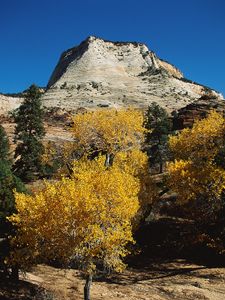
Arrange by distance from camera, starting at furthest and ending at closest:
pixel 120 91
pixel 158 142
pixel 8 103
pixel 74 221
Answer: pixel 120 91 → pixel 8 103 → pixel 158 142 → pixel 74 221

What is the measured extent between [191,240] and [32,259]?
20851mm

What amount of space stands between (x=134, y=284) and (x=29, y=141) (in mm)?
42877

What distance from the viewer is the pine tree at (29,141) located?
67.1m

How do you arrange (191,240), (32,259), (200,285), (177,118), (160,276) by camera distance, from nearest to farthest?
(32,259)
(200,285)
(160,276)
(191,240)
(177,118)

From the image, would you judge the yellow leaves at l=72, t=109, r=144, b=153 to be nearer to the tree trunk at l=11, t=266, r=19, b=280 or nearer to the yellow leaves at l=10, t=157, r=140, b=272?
the tree trunk at l=11, t=266, r=19, b=280

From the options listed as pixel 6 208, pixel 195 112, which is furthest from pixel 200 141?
pixel 195 112

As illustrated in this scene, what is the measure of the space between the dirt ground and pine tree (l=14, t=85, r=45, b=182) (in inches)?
1282

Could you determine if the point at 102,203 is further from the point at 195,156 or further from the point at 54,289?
the point at 195,156

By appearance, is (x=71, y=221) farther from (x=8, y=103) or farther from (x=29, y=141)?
(x=8, y=103)

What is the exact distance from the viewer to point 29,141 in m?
69.6

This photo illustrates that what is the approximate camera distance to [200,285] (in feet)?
102

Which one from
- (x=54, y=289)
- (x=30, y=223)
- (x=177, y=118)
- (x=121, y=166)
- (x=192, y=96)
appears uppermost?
(x=192, y=96)

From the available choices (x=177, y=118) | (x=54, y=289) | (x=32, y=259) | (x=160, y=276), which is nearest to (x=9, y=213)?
(x=32, y=259)

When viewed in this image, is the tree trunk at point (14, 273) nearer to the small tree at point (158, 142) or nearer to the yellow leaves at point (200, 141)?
the yellow leaves at point (200, 141)
